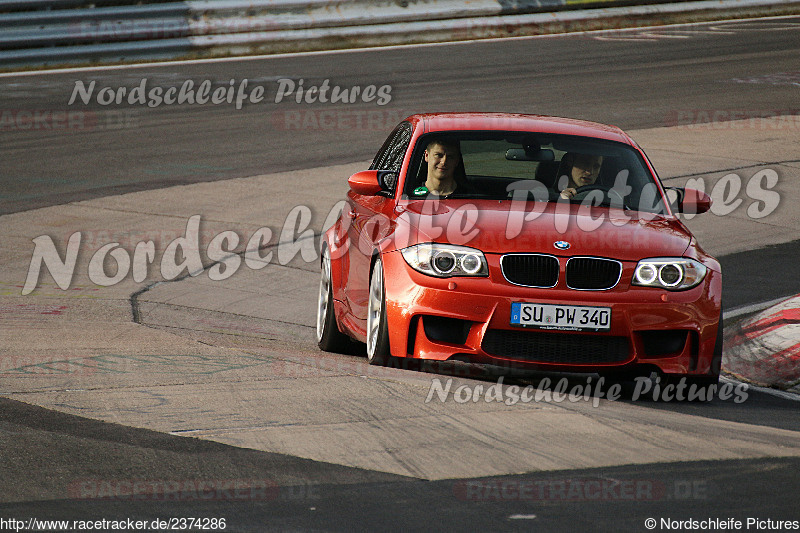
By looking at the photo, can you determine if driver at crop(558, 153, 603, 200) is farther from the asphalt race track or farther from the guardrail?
the guardrail

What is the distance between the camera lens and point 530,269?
640 cm

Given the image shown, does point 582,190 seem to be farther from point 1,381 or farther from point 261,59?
point 261,59

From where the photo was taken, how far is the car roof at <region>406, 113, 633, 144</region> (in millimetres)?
7742

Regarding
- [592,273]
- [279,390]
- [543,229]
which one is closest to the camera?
[279,390]

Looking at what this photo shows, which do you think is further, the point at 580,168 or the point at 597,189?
the point at 580,168

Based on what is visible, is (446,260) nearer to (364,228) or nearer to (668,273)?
(364,228)

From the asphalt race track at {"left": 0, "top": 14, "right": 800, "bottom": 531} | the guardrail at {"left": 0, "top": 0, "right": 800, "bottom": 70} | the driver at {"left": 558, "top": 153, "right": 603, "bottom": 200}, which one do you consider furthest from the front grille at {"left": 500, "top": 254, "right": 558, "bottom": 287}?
the guardrail at {"left": 0, "top": 0, "right": 800, "bottom": 70}

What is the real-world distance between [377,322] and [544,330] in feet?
3.30

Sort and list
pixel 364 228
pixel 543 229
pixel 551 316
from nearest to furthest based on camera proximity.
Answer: pixel 551 316
pixel 543 229
pixel 364 228

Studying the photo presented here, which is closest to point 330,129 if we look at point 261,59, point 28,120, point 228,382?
point 28,120

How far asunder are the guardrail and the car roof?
51.6ft

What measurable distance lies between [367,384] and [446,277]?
75 cm

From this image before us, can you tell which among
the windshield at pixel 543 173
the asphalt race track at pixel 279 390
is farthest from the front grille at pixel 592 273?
the windshield at pixel 543 173

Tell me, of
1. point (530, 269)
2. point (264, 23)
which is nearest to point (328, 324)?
point (530, 269)
